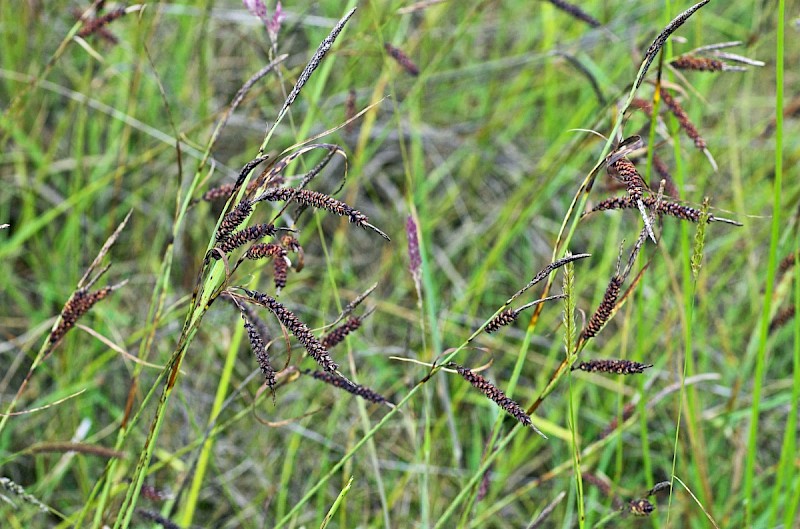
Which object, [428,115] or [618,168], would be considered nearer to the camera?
[618,168]

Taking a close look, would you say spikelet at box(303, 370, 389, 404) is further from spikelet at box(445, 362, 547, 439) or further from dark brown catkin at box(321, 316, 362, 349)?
spikelet at box(445, 362, 547, 439)

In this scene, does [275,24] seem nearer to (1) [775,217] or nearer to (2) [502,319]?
(2) [502,319]

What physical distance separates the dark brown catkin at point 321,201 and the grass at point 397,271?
424 mm

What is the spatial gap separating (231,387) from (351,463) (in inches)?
15.2

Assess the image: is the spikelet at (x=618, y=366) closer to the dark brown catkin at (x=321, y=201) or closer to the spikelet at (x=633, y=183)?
the spikelet at (x=633, y=183)

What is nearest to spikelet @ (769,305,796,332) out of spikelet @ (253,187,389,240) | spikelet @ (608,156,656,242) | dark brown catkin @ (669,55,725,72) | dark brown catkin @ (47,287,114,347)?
dark brown catkin @ (669,55,725,72)

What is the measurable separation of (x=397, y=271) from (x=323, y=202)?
1.32 metres

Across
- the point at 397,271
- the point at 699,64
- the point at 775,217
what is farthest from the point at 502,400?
the point at 397,271

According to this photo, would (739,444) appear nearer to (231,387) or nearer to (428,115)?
(231,387)

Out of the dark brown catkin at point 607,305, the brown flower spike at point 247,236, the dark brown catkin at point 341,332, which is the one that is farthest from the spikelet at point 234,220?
the dark brown catkin at point 607,305

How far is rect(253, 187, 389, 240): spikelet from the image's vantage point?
24.6 inches

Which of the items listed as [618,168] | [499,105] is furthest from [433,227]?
[618,168]

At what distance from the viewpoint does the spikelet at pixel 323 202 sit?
624 mm

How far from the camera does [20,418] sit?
1562 mm
